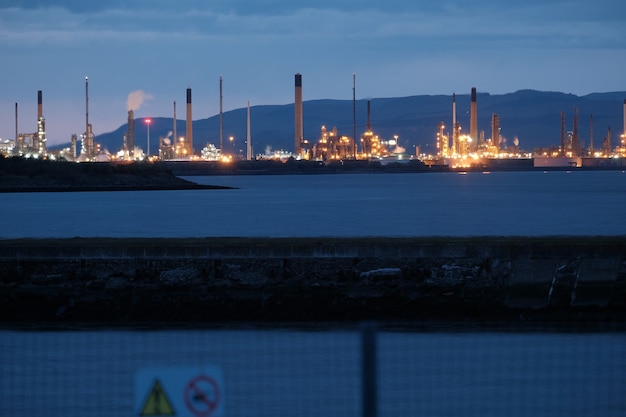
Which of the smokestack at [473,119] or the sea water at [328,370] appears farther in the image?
the smokestack at [473,119]

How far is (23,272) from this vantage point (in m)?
14.1

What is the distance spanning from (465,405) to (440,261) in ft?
23.0

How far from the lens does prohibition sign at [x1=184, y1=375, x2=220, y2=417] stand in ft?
12.1

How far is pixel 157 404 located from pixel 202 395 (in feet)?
0.49

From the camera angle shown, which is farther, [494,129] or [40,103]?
[494,129]

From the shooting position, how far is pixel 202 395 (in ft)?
12.2

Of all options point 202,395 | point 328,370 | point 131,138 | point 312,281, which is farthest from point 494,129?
point 202,395

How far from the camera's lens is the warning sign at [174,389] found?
3.67 m

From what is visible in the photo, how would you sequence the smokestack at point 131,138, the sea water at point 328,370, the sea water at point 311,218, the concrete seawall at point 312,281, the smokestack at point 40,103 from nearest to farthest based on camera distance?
the sea water at point 328,370 < the concrete seawall at point 312,281 < the sea water at point 311,218 < the smokestack at point 40,103 < the smokestack at point 131,138

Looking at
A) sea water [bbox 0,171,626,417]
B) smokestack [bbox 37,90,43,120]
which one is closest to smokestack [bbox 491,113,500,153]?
smokestack [bbox 37,90,43,120]

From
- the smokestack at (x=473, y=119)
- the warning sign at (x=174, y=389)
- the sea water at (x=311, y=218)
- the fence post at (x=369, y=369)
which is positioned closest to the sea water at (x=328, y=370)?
the warning sign at (x=174, y=389)

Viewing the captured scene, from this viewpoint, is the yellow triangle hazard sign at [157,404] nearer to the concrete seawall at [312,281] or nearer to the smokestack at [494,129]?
the concrete seawall at [312,281]

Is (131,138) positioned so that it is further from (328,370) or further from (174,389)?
(174,389)

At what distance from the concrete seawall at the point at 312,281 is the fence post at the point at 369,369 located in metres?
9.15
